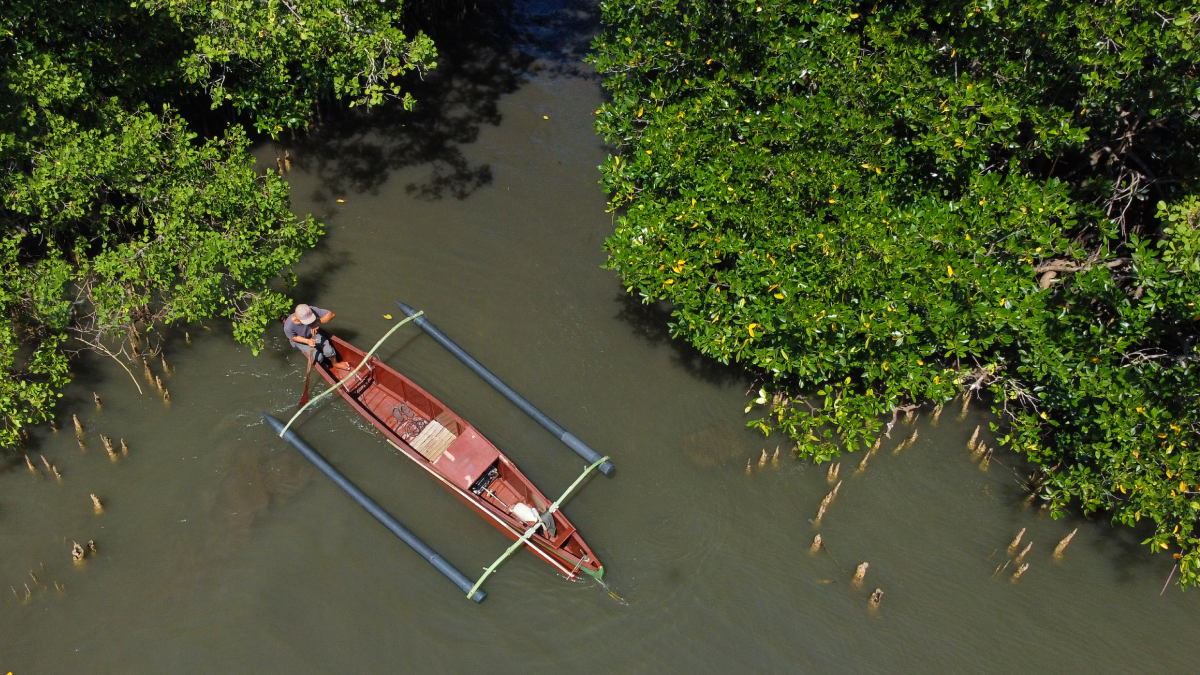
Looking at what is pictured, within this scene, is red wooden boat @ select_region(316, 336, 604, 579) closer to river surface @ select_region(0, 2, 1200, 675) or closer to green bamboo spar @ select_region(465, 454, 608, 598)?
green bamboo spar @ select_region(465, 454, 608, 598)

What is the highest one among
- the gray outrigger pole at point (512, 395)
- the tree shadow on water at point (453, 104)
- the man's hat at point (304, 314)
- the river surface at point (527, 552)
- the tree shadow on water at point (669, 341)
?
the tree shadow on water at point (453, 104)

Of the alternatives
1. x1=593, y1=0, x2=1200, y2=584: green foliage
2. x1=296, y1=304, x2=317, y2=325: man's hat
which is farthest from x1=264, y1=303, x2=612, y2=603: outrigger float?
x1=593, y1=0, x2=1200, y2=584: green foliage

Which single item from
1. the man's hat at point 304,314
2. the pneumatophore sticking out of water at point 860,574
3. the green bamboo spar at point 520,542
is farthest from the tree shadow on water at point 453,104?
the pneumatophore sticking out of water at point 860,574

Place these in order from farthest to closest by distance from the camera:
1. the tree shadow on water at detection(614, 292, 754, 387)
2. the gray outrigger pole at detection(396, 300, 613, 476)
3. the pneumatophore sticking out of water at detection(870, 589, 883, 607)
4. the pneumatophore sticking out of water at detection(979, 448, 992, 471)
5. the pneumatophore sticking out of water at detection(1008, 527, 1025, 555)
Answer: the tree shadow on water at detection(614, 292, 754, 387) < the pneumatophore sticking out of water at detection(979, 448, 992, 471) < the gray outrigger pole at detection(396, 300, 613, 476) < the pneumatophore sticking out of water at detection(1008, 527, 1025, 555) < the pneumatophore sticking out of water at detection(870, 589, 883, 607)

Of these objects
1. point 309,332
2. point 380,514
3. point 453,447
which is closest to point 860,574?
point 453,447

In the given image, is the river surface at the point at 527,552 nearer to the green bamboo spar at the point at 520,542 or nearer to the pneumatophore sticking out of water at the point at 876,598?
the pneumatophore sticking out of water at the point at 876,598

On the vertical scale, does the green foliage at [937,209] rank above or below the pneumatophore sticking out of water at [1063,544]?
above
